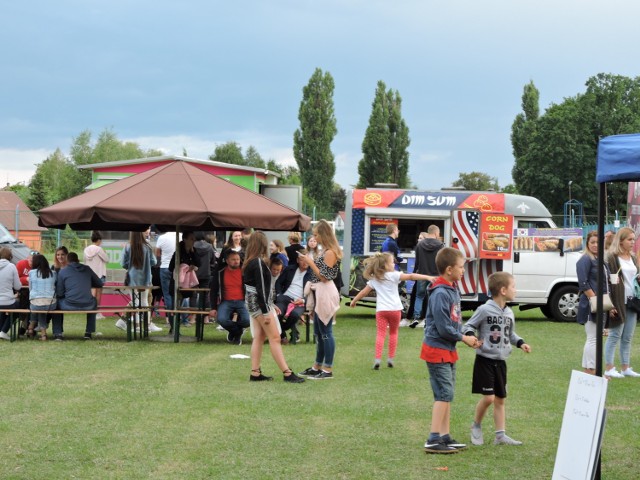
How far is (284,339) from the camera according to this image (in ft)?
53.2

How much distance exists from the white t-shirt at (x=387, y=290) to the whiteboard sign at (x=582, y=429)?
20.3ft

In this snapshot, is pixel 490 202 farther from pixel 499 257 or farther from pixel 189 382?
pixel 189 382

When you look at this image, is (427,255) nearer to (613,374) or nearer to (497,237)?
(497,237)

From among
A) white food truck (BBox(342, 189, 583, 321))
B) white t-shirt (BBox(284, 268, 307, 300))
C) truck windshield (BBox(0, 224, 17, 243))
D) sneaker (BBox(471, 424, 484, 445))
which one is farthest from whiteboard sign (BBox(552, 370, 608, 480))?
truck windshield (BBox(0, 224, 17, 243))

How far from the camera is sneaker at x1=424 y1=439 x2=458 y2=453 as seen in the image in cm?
755

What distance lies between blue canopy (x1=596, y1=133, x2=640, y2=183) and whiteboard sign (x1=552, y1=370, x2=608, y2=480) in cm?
127

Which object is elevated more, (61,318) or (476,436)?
(61,318)

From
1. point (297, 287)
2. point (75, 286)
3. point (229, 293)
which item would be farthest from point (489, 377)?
point (75, 286)

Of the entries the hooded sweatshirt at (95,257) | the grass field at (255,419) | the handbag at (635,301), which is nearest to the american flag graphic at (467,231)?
the grass field at (255,419)

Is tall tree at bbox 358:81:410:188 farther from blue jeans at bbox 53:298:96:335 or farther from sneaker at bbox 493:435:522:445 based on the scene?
sneaker at bbox 493:435:522:445

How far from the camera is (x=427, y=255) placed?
18234 millimetres

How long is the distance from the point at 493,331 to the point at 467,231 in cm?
1298

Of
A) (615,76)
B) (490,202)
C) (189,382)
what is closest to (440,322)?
(189,382)

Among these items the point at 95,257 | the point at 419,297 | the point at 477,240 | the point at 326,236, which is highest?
the point at 477,240
